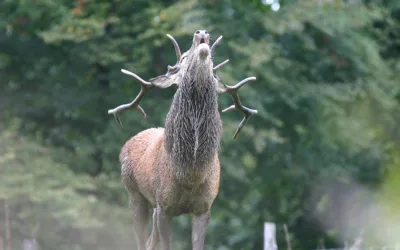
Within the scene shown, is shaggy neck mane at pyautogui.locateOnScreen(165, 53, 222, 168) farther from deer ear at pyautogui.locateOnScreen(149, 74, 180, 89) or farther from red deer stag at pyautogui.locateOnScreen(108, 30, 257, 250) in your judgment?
deer ear at pyautogui.locateOnScreen(149, 74, 180, 89)

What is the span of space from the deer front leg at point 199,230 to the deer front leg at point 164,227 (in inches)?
8.0

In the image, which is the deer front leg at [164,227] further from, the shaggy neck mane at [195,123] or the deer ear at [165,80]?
the deer ear at [165,80]

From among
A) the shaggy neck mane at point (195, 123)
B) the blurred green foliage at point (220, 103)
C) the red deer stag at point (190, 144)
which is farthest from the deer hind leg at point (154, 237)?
the blurred green foliage at point (220, 103)

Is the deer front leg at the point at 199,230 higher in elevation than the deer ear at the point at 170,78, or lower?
lower

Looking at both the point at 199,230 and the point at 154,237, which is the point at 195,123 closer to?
the point at 199,230

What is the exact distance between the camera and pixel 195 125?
598 centimetres

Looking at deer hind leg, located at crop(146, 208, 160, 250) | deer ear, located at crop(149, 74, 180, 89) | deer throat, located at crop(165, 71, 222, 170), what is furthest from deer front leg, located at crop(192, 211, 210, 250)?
deer ear, located at crop(149, 74, 180, 89)

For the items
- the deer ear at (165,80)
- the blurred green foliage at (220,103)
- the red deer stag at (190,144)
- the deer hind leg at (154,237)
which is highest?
the blurred green foliage at (220,103)

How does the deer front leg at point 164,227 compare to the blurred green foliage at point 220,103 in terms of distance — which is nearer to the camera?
the deer front leg at point 164,227

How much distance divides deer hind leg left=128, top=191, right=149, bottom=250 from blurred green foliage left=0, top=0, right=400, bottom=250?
7709 millimetres

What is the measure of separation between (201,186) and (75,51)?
10680 millimetres

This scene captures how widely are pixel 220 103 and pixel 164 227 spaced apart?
9.24 metres

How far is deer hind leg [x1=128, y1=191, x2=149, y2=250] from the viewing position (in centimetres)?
734

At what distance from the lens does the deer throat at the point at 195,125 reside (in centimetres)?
588
